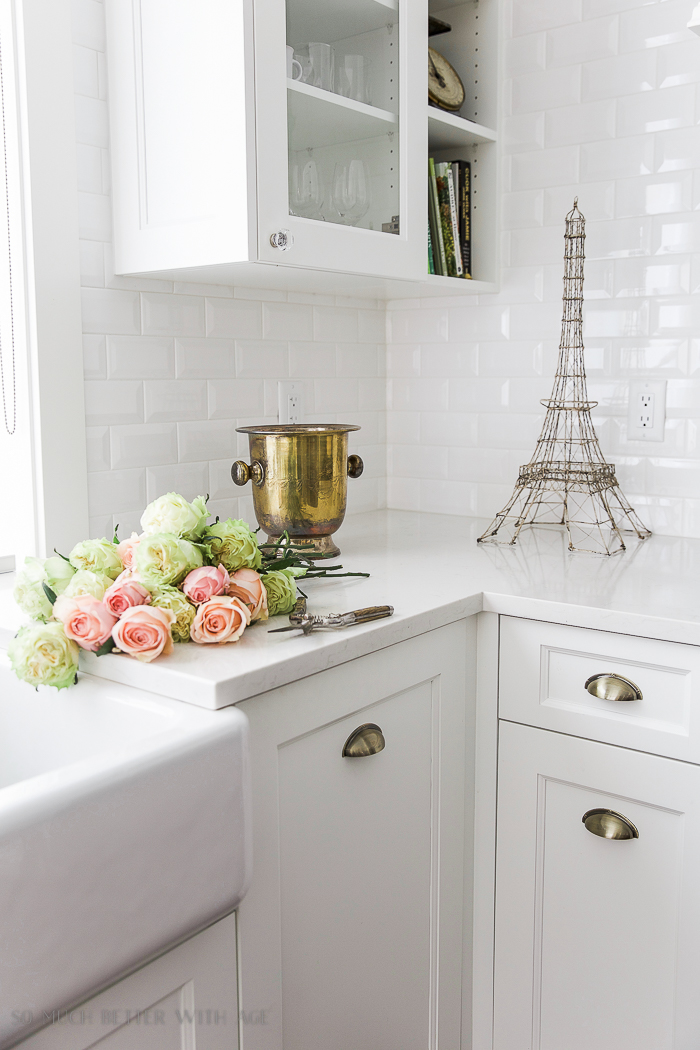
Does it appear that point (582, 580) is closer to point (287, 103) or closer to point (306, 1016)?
point (306, 1016)

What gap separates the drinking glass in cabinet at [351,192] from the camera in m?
1.44

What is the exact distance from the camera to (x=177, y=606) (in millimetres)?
1061

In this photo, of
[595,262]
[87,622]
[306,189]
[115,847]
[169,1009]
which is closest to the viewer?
[115,847]

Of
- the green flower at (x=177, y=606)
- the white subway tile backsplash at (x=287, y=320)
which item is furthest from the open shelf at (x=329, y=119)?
the green flower at (x=177, y=606)

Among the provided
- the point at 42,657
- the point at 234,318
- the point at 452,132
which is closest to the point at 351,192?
the point at 234,318

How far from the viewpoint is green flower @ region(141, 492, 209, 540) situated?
1.11m

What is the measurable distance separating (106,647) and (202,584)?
→ 13cm

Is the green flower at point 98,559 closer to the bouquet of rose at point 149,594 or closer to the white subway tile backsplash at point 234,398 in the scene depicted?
the bouquet of rose at point 149,594

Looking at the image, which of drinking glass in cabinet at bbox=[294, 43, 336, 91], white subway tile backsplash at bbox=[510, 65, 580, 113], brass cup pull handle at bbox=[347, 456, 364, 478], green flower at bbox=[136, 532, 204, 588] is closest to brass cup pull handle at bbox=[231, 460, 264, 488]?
brass cup pull handle at bbox=[347, 456, 364, 478]

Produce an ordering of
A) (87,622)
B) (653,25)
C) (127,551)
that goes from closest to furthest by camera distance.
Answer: (87,622), (127,551), (653,25)

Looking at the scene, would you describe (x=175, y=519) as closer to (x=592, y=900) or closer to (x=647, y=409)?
(x=592, y=900)

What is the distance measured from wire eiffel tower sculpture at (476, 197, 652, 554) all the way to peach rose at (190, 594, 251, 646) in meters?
0.77

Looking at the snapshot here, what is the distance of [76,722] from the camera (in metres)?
1.06

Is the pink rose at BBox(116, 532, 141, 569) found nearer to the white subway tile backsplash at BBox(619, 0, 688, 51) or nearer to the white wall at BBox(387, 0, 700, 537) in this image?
the white wall at BBox(387, 0, 700, 537)
